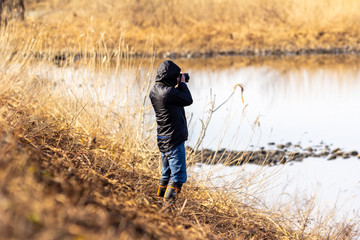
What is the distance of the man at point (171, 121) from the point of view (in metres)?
4.33

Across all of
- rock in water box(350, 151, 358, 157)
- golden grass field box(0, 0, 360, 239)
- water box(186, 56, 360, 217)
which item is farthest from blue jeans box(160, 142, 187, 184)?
rock in water box(350, 151, 358, 157)

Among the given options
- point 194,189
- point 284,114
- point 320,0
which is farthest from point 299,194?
point 320,0

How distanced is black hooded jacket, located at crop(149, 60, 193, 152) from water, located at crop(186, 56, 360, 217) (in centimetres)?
123

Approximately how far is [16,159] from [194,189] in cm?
299

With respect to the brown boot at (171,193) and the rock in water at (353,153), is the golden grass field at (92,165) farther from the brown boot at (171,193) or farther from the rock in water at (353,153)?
the rock in water at (353,153)

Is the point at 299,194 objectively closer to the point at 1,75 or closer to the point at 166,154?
the point at 166,154

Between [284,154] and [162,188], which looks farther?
[284,154]

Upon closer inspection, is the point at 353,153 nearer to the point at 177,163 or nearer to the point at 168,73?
the point at 177,163

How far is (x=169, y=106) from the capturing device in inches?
171

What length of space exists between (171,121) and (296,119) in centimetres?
1007

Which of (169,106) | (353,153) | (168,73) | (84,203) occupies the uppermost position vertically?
(168,73)

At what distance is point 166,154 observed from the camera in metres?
4.40

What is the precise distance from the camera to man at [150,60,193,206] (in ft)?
14.2

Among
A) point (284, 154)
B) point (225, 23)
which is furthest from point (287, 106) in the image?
point (225, 23)
